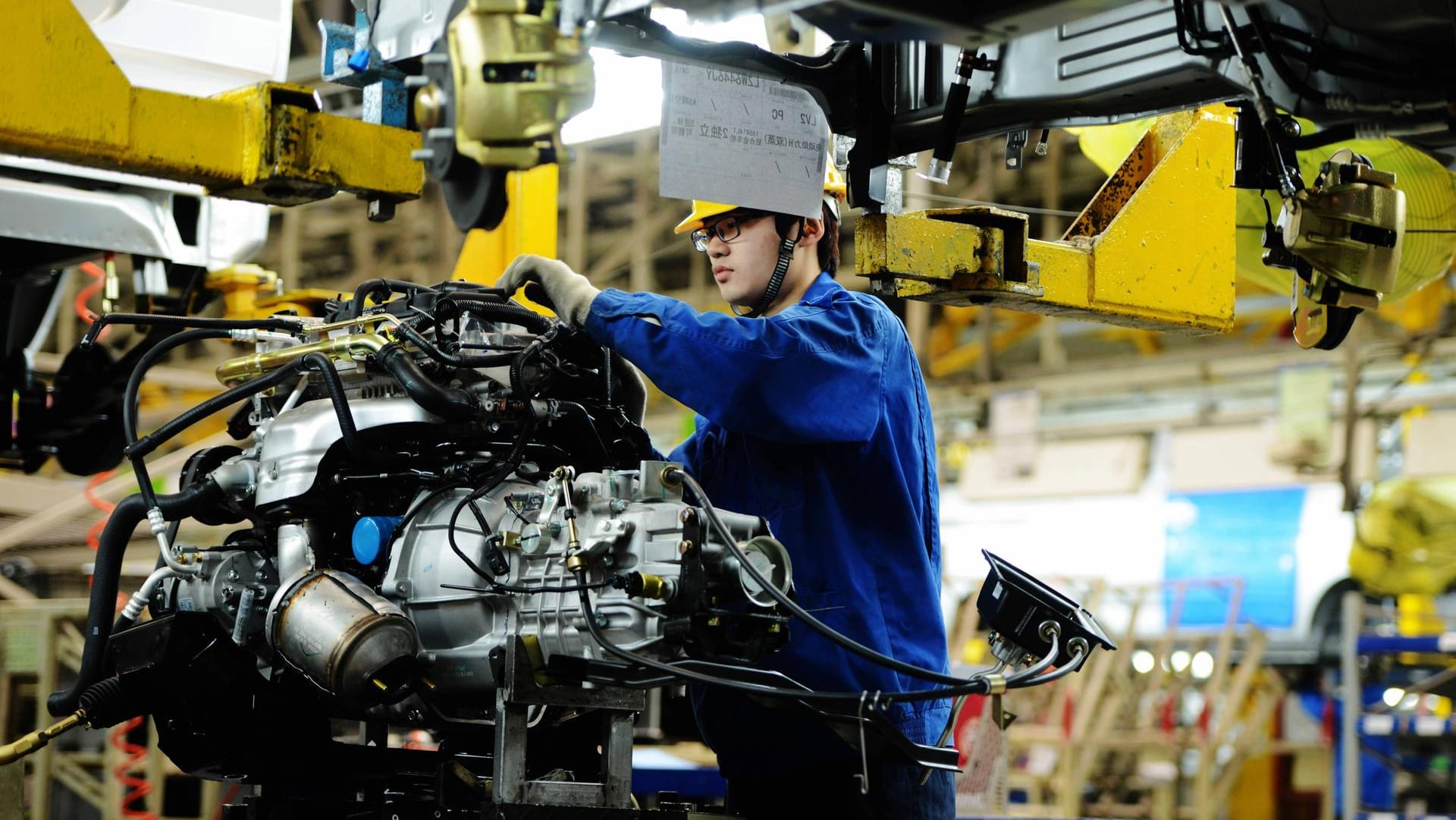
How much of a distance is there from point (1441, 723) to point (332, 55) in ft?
24.3

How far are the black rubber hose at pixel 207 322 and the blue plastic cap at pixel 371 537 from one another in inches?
21.1

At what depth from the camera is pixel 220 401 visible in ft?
10.3

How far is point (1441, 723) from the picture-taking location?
8.50 metres

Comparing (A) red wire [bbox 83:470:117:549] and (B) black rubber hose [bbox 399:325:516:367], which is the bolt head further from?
(A) red wire [bbox 83:470:117:549]

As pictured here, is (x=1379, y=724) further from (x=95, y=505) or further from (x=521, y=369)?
(x=521, y=369)

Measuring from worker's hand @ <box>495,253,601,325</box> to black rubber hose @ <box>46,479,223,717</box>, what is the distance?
0.80m

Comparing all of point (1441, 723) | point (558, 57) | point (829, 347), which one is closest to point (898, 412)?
point (829, 347)

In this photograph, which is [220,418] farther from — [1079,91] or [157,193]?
[1079,91]

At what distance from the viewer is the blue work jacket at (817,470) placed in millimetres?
2867

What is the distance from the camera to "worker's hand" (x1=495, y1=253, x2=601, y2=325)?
9.77ft

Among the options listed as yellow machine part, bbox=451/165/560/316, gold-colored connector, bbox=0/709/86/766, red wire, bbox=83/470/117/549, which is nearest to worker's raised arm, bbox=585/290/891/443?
gold-colored connector, bbox=0/709/86/766

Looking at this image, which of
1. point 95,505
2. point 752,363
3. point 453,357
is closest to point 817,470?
point 752,363

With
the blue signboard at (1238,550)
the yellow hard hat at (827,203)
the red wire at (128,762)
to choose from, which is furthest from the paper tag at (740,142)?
the blue signboard at (1238,550)

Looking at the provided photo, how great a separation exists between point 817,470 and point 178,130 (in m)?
1.41
